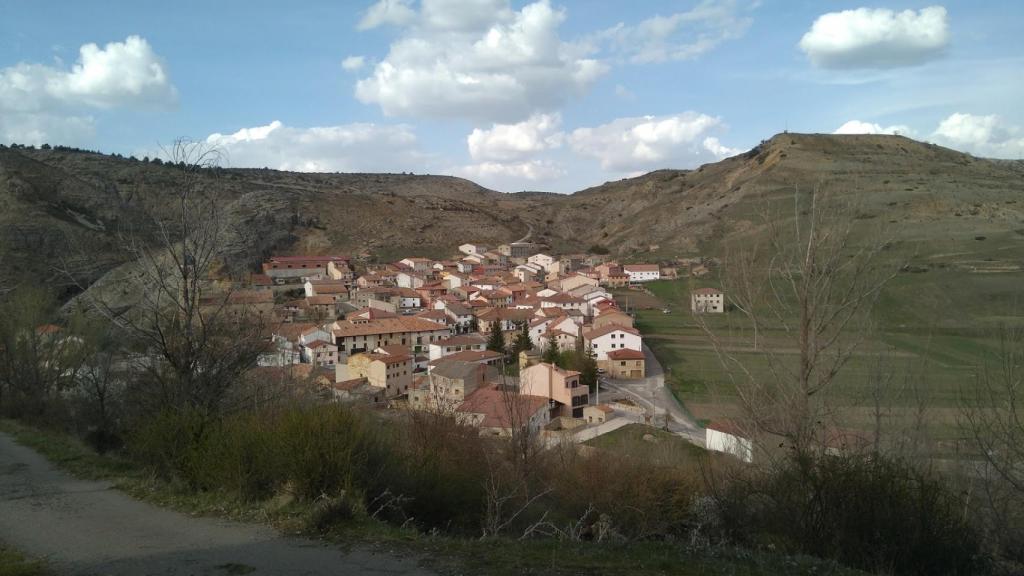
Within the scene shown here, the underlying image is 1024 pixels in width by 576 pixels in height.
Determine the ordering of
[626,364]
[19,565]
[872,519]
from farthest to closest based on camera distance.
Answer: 1. [626,364]
2. [872,519]
3. [19,565]

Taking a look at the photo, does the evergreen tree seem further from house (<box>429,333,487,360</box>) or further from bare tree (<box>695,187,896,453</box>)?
bare tree (<box>695,187,896,453</box>)

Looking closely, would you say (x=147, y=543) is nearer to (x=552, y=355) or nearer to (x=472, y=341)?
(x=552, y=355)

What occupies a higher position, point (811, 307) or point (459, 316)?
point (811, 307)

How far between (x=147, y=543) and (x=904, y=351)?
20.3 m

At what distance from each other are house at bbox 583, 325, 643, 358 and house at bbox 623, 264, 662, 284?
27.3 metres

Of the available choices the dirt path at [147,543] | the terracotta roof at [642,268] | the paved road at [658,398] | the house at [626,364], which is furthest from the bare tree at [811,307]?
the terracotta roof at [642,268]

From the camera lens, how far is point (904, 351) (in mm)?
18078

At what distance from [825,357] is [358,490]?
5784 mm

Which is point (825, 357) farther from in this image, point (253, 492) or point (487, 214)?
point (487, 214)

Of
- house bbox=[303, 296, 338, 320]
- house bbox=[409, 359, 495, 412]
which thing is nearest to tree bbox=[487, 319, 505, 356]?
house bbox=[409, 359, 495, 412]

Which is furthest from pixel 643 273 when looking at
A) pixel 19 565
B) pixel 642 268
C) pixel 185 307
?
pixel 19 565

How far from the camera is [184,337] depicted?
8.28 metres

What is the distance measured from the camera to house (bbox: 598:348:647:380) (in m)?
32.8

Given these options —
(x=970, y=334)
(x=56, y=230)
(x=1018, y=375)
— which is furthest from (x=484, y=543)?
(x=56, y=230)
